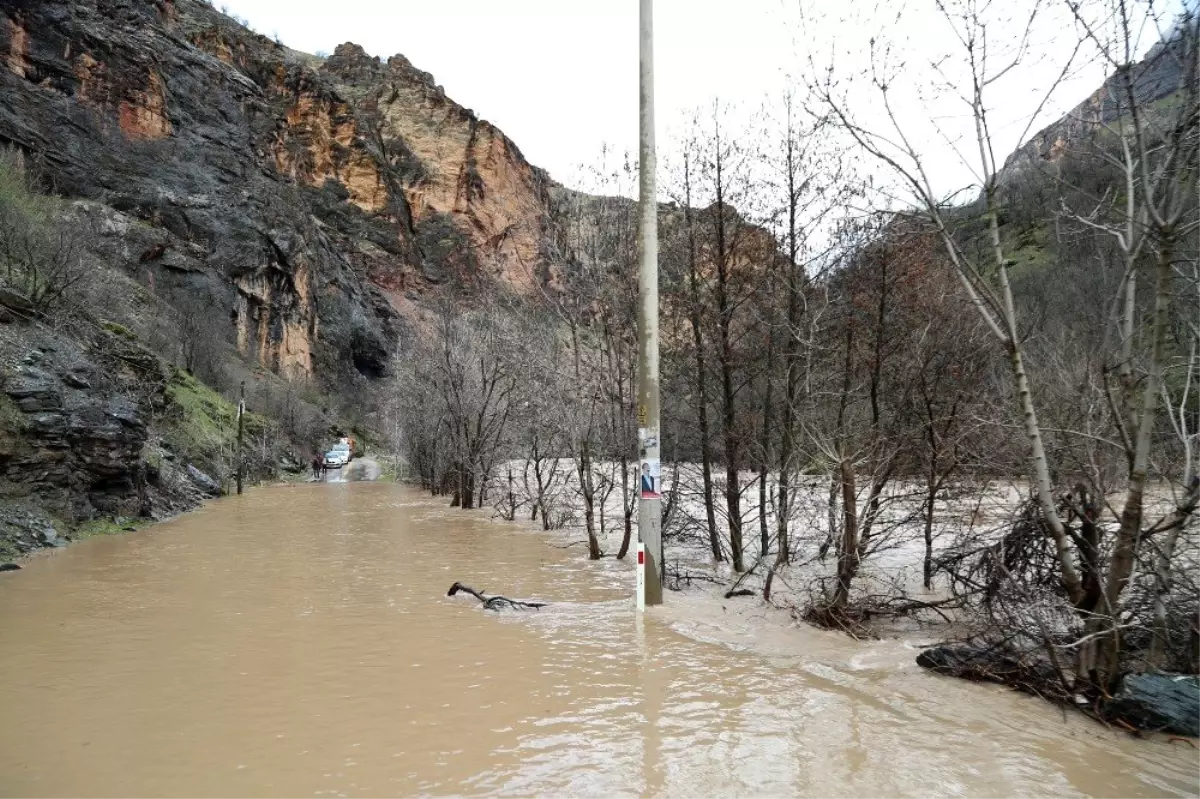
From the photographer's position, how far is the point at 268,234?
56281 mm

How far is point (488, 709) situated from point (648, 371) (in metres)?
4.39

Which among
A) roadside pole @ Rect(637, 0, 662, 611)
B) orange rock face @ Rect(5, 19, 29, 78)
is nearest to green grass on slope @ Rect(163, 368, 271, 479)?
roadside pole @ Rect(637, 0, 662, 611)

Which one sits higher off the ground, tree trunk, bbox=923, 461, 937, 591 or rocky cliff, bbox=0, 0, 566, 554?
rocky cliff, bbox=0, 0, 566, 554

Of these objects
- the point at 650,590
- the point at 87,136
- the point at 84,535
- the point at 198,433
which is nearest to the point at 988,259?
the point at 650,590

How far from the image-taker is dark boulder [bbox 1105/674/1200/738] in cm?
467

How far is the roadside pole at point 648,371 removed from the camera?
8398mm

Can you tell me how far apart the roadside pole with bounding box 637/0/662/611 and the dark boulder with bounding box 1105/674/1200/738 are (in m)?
4.62

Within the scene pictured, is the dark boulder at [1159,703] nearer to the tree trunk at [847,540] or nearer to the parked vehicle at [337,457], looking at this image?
the tree trunk at [847,540]

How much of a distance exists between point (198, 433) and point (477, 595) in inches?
1067

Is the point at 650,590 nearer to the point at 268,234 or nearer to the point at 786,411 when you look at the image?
the point at 786,411

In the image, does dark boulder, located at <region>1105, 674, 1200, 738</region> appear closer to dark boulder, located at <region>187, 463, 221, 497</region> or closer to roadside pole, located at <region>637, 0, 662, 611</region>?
roadside pole, located at <region>637, 0, 662, 611</region>

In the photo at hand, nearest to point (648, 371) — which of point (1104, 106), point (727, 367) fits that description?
point (727, 367)

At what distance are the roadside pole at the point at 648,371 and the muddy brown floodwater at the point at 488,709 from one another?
82cm

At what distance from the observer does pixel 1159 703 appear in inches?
188
